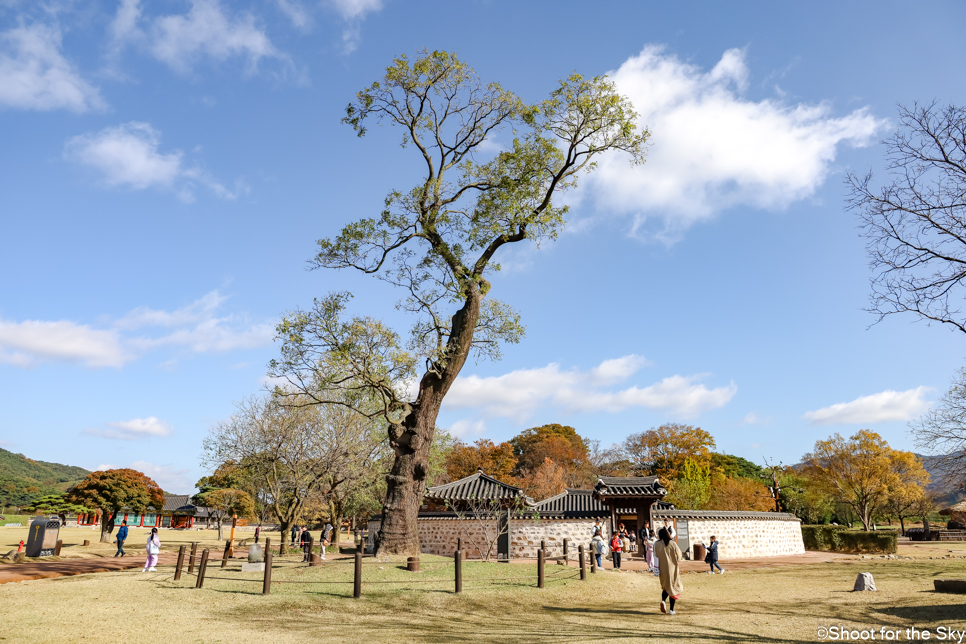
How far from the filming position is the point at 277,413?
23.0m

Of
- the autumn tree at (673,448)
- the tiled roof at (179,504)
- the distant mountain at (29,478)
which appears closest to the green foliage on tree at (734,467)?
the autumn tree at (673,448)

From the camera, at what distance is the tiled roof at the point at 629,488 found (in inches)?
923

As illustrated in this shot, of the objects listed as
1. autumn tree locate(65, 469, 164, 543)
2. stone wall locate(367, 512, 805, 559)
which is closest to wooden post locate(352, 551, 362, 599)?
stone wall locate(367, 512, 805, 559)

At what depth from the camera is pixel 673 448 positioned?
47000 mm

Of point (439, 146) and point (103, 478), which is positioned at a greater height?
point (439, 146)

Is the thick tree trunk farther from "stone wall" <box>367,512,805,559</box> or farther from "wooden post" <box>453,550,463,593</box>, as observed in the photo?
"stone wall" <box>367,512,805,559</box>

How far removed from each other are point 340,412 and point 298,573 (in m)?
11.7

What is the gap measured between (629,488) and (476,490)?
686cm

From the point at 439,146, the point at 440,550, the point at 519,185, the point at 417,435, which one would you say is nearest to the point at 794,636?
the point at 417,435

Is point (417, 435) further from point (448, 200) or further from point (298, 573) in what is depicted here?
point (448, 200)

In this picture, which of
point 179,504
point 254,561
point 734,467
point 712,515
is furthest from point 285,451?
point 179,504

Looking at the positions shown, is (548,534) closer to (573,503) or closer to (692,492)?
(573,503)

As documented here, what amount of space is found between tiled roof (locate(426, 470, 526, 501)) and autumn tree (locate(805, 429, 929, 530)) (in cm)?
2571

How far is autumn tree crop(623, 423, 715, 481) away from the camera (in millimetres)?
45719
